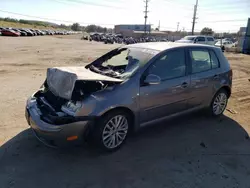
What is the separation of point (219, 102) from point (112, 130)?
2779 mm

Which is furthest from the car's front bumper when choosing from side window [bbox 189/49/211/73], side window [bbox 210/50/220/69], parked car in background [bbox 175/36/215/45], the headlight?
parked car in background [bbox 175/36/215/45]

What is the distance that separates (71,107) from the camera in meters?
3.02

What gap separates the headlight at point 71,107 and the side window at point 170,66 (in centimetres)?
126

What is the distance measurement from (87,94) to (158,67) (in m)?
1.30

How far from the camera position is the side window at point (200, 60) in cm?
418

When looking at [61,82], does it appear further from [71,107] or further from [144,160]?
[144,160]

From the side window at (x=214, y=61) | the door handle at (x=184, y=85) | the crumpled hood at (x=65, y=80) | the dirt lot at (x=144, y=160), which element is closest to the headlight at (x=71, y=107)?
the crumpled hood at (x=65, y=80)

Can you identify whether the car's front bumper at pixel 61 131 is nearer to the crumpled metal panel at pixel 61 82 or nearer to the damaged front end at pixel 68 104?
the damaged front end at pixel 68 104

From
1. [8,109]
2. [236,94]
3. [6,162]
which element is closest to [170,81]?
[6,162]

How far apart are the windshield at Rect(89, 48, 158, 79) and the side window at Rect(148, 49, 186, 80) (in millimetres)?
172

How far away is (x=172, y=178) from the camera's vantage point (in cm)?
288

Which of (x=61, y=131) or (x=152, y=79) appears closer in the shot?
(x=61, y=131)

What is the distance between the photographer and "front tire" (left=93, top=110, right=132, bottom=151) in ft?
10.2

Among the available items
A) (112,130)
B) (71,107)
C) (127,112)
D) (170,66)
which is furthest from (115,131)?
(170,66)
